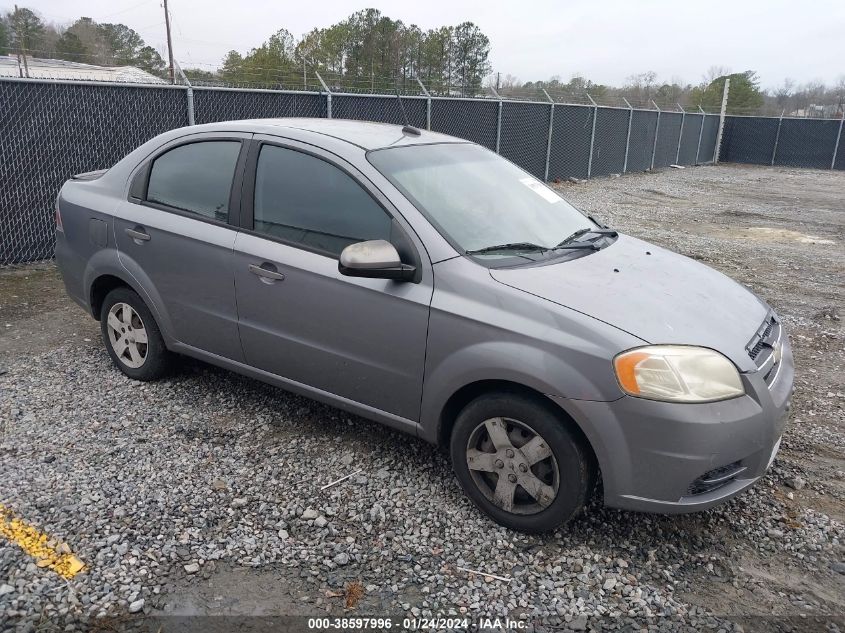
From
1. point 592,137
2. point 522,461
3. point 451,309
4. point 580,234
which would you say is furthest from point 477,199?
point 592,137

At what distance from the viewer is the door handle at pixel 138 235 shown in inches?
163

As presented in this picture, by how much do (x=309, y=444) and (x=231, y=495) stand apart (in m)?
0.61

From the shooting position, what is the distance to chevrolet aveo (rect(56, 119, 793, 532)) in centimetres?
276

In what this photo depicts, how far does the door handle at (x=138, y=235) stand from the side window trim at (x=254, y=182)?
0.76 metres

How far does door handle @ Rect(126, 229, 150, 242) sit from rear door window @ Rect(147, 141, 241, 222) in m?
0.22

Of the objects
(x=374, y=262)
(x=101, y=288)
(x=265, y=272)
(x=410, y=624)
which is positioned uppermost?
(x=374, y=262)

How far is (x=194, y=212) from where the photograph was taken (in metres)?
3.99

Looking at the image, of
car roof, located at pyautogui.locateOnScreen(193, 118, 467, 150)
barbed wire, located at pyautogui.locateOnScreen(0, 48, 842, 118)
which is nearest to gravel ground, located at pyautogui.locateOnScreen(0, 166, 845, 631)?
car roof, located at pyautogui.locateOnScreen(193, 118, 467, 150)

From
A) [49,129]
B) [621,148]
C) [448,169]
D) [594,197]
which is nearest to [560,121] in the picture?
[594,197]

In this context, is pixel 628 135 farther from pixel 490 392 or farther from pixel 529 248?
pixel 490 392

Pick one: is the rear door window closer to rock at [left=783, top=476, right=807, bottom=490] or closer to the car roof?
the car roof

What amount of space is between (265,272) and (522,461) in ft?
5.48

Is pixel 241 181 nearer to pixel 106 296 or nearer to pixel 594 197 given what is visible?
pixel 106 296

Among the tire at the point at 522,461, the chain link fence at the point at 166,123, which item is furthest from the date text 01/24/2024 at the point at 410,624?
the chain link fence at the point at 166,123
